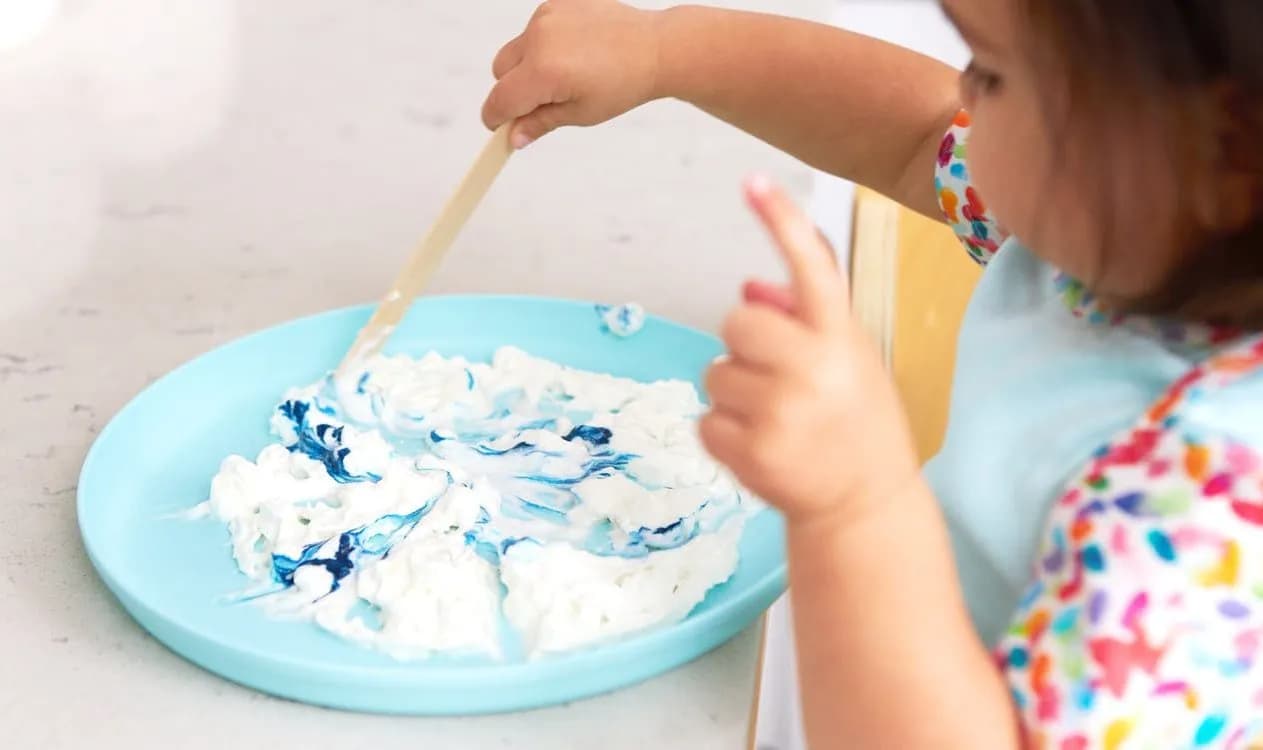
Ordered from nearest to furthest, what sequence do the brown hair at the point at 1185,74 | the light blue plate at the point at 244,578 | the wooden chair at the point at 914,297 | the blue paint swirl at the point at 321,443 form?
the brown hair at the point at 1185,74
the light blue plate at the point at 244,578
the blue paint swirl at the point at 321,443
the wooden chair at the point at 914,297

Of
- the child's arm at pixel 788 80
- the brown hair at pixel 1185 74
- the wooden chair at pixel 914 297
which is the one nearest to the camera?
the brown hair at pixel 1185 74

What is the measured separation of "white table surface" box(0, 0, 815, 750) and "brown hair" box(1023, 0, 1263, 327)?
0.24 m

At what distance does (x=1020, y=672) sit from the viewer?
0.43 meters

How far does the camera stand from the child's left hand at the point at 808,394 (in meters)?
0.41

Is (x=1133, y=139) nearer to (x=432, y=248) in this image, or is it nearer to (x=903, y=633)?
(x=903, y=633)

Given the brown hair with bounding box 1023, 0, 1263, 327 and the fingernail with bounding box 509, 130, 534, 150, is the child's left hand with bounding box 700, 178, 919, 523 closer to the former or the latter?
the brown hair with bounding box 1023, 0, 1263, 327

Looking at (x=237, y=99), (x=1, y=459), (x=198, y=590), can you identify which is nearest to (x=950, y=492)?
(x=198, y=590)

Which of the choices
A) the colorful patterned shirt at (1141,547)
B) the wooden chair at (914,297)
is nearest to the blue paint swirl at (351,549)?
the colorful patterned shirt at (1141,547)

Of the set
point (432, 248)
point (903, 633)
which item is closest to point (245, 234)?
point (432, 248)

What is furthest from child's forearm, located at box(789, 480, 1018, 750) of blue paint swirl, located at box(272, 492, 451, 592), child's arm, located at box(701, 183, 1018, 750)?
blue paint swirl, located at box(272, 492, 451, 592)

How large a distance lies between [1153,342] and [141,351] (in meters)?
0.55

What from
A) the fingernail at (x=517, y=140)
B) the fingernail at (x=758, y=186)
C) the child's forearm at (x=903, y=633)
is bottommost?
the child's forearm at (x=903, y=633)

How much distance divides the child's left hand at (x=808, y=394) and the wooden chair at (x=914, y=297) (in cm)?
58

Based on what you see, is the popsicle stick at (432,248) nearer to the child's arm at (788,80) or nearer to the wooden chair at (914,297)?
the child's arm at (788,80)
